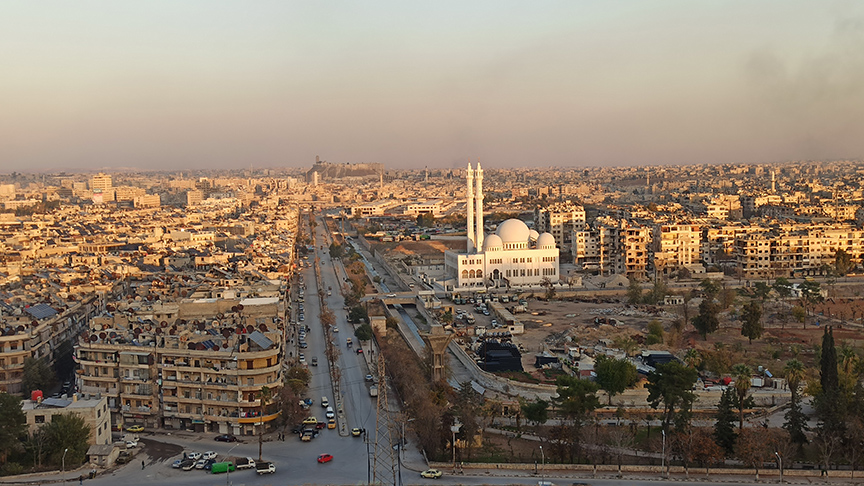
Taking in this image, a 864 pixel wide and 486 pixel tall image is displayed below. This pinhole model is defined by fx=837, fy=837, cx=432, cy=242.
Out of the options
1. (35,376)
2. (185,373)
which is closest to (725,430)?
(185,373)

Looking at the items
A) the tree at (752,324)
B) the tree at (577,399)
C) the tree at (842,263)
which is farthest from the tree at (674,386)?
the tree at (842,263)

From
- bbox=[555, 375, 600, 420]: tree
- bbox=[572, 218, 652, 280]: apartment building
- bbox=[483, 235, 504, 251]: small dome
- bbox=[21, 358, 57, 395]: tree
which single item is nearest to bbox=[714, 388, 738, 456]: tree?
bbox=[555, 375, 600, 420]: tree

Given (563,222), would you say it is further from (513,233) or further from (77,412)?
(77,412)

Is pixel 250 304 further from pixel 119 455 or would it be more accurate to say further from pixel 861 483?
pixel 861 483

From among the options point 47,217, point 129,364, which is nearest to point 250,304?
point 129,364

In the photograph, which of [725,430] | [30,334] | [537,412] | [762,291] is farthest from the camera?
[762,291]

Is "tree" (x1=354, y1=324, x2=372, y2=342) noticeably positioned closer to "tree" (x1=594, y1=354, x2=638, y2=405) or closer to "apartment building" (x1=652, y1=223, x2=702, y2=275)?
"tree" (x1=594, y1=354, x2=638, y2=405)
